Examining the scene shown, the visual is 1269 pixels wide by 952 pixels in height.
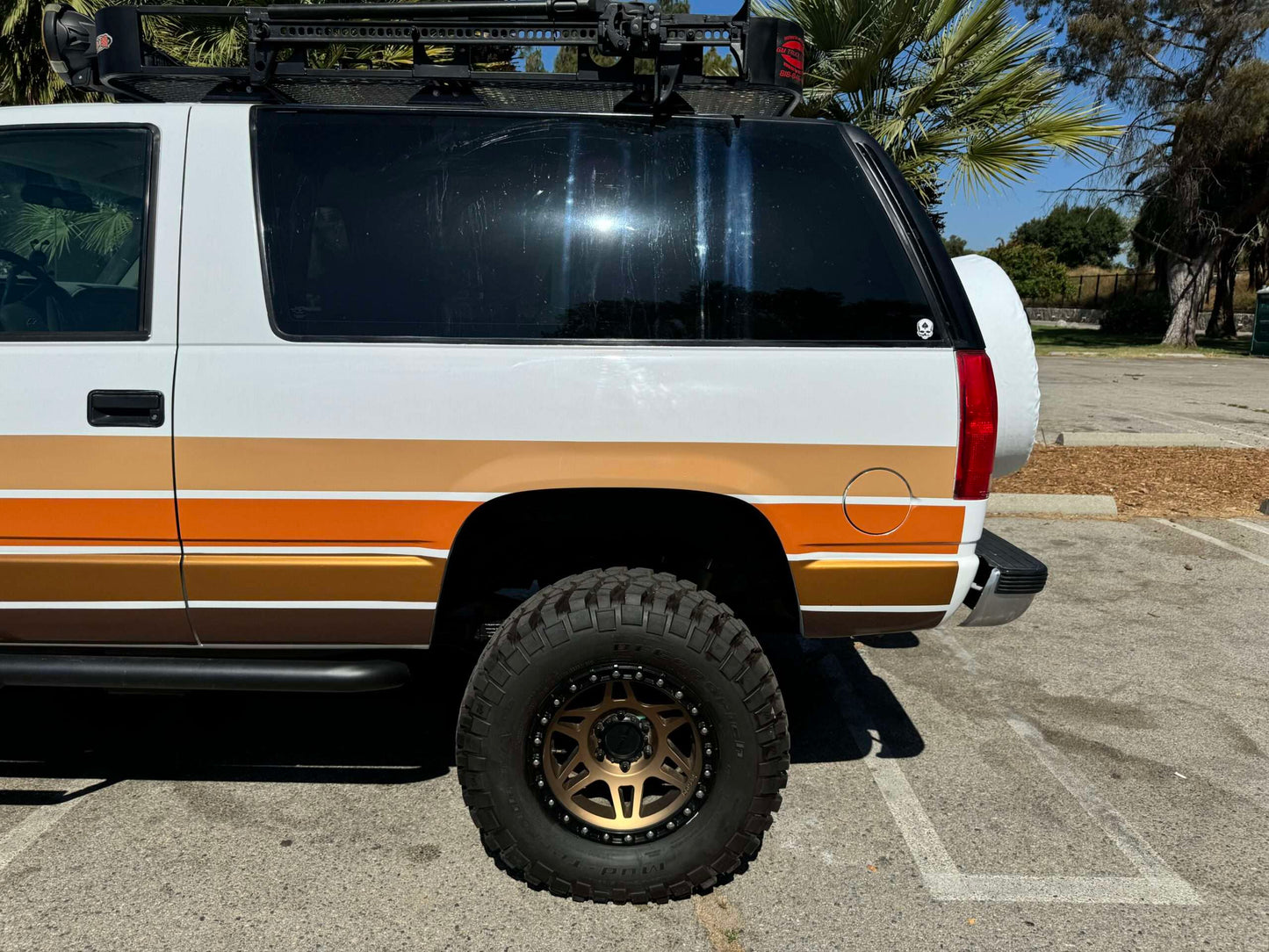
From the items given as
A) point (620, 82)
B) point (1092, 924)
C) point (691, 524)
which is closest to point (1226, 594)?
point (1092, 924)

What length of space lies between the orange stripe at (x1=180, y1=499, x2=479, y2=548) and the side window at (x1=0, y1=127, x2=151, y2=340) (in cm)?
53

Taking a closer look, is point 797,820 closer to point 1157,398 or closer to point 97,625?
point 97,625

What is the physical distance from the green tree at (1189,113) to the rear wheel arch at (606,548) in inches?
1113

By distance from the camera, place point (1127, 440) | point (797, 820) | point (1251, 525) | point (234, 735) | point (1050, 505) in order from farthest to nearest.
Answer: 1. point (1127, 440)
2. point (1050, 505)
3. point (1251, 525)
4. point (234, 735)
5. point (797, 820)

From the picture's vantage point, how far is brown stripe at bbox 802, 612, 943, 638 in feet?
9.13

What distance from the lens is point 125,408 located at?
2586 mm

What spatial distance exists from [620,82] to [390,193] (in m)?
0.73

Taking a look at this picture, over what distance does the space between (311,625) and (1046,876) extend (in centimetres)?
221

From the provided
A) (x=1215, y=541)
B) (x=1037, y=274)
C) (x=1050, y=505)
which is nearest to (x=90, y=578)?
(x=1050, y=505)

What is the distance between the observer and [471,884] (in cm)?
278

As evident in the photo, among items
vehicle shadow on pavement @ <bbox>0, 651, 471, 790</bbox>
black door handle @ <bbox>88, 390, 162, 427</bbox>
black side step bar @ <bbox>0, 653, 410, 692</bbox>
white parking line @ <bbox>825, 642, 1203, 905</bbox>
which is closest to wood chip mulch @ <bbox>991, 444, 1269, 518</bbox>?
white parking line @ <bbox>825, 642, 1203, 905</bbox>

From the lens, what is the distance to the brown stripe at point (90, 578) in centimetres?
267

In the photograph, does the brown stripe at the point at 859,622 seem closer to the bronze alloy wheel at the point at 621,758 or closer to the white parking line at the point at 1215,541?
the bronze alloy wheel at the point at 621,758

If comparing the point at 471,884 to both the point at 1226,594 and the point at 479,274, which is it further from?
the point at 1226,594
